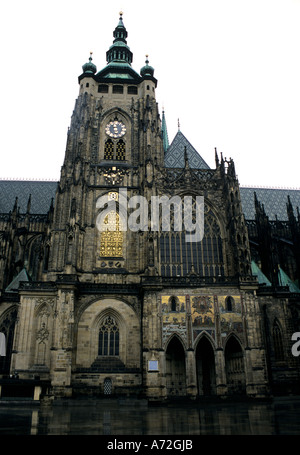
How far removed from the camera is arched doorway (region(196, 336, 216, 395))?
2605 cm

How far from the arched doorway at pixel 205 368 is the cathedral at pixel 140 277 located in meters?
0.08

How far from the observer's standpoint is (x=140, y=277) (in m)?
28.1

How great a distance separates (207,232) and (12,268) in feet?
60.0

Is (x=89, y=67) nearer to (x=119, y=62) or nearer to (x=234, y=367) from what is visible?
(x=119, y=62)

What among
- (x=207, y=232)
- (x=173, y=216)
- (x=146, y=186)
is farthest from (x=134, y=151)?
(x=207, y=232)

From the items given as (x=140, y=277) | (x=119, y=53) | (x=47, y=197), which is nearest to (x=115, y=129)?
(x=47, y=197)

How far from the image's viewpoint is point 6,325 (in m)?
29.9

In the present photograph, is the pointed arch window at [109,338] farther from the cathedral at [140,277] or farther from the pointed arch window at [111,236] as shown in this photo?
the pointed arch window at [111,236]

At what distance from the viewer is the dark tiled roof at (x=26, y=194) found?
41281mm

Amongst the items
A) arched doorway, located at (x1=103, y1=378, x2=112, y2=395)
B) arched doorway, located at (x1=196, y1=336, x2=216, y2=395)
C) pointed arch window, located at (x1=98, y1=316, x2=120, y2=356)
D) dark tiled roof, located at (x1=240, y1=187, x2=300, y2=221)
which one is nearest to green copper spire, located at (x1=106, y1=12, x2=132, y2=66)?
dark tiled roof, located at (x1=240, y1=187, x2=300, y2=221)

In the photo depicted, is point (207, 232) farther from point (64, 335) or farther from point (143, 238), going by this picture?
point (64, 335)

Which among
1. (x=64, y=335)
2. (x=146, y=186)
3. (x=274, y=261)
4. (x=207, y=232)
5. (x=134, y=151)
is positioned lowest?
(x=64, y=335)

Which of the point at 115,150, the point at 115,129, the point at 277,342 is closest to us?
the point at 277,342

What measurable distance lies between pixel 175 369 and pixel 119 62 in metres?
33.0
